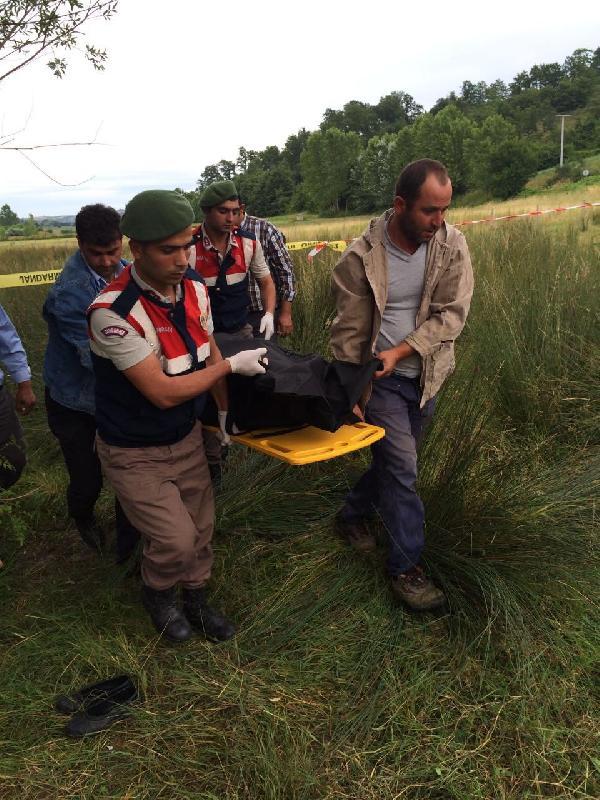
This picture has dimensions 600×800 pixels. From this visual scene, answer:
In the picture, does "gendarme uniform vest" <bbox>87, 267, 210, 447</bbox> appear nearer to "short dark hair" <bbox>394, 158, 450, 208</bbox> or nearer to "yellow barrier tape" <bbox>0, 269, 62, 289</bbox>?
"short dark hair" <bbox>394, 158, 450, 208</bbox>

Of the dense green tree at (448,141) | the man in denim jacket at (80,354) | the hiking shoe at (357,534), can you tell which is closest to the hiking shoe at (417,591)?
the hiking shoe at (357,534)

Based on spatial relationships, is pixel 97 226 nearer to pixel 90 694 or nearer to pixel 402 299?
pixel 402 299

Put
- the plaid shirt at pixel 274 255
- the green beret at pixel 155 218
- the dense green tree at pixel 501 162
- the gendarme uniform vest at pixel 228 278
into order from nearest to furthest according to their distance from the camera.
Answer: the green beret at pixel 155 218
the gendarme uniform vest at pixel 228 278
the plaid shirt at pixel 274 255
the dense green tree at pixel 501 162

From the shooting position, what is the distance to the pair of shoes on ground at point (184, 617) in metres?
2.55

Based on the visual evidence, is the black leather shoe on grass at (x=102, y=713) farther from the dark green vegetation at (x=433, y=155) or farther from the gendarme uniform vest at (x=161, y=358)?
the dark green vegetation at (x=433, y=155)

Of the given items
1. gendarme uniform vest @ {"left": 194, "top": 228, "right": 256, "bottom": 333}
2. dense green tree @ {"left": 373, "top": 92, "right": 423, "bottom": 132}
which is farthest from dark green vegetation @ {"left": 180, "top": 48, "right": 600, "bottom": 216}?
gendarme uniform vest @ {"left": 194, "top": 228, "right": 256, "bottom": 333}

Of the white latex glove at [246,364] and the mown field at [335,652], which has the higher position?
the white latex glove at [246,364]

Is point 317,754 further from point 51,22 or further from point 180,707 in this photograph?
point 51,22

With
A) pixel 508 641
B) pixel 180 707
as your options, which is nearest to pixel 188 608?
pixel 180 707

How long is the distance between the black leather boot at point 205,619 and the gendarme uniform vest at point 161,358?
70cm

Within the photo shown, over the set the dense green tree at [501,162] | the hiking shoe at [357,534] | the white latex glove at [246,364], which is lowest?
the hiking shoe at [357,534]

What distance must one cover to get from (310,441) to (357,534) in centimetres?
85

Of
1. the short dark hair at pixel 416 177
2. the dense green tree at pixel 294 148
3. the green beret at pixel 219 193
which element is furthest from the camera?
the dense green tree at pixel 294 148

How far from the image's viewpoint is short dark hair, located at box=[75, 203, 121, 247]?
9.27 feet
